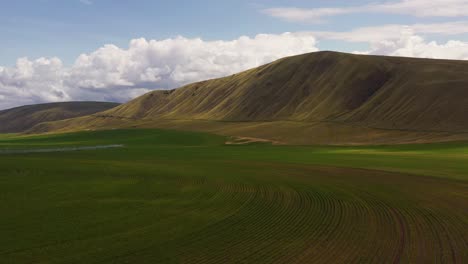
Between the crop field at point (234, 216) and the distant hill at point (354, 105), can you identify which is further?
the distant hill at point (354, 105)

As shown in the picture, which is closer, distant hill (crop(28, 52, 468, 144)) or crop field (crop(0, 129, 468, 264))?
crop field (crop(0, 129, 468, 264))

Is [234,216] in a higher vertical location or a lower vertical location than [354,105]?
lower

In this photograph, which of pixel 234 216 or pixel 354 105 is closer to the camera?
pixel 234 216

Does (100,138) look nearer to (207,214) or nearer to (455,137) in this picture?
(455,137)

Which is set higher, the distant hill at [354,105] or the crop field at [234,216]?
the distant hill at [354,105]

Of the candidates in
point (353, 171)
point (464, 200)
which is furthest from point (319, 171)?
point (464, 200)
